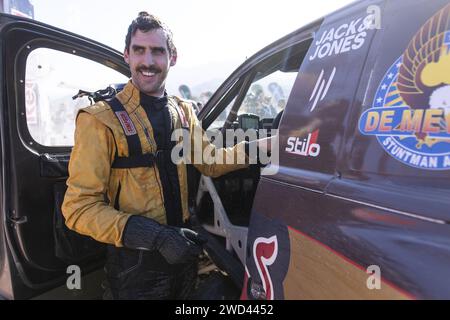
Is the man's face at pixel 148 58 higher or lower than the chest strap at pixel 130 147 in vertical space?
higher

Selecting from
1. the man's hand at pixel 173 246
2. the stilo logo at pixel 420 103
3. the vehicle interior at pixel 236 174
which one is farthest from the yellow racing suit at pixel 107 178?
the stilo logo at pixel 420 103

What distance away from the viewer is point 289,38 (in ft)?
5.52

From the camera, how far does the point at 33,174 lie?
6.34ft

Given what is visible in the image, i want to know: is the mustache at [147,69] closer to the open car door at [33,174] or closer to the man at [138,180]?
the man at [138,180]

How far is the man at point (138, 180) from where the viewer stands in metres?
1.49

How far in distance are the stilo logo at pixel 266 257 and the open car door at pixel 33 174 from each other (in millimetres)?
1208

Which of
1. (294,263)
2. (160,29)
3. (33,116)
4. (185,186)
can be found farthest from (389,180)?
(33,116)

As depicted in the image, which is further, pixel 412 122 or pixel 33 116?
pixel 33 116

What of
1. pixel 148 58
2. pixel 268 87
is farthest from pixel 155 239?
pixel 268 87

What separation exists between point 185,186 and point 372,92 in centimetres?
109

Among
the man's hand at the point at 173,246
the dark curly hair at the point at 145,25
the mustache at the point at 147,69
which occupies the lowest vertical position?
the man's hand at the point at 173,246

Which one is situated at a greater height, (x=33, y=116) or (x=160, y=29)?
(x=160, y=29)

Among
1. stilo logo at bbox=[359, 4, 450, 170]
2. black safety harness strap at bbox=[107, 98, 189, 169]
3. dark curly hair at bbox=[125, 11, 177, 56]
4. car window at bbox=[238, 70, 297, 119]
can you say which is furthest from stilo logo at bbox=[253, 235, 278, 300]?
dark curly hair at bbox=[125, 11, 177, 56]
